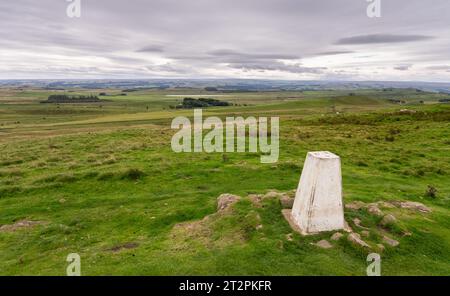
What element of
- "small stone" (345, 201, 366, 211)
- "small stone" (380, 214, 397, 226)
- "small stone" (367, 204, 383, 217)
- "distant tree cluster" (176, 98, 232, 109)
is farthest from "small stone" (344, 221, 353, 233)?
"distant tree cluster" (176, 98, 232, 109)

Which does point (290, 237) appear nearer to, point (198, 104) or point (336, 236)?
point (336, 236)

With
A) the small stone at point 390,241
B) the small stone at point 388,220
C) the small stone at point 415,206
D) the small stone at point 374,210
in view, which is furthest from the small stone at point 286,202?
the small stone at point 415,206

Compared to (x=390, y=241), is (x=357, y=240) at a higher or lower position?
higher

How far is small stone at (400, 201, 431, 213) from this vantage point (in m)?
14.5

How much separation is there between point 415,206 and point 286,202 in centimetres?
602

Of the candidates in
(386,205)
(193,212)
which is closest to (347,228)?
(386,205)

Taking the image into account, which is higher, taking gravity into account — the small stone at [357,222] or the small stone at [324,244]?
the small stone at [357,222]

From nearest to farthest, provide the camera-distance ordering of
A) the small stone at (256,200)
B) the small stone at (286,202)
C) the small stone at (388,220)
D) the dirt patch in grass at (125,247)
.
A: the dirt patch in grass at (125,247)
the small stone at (388,220)
the small stone at (286,202)
the small stone at (256,200)

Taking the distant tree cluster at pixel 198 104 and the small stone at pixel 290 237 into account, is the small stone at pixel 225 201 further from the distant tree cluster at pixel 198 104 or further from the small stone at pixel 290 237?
the distant tree cluster at pixel 198 104

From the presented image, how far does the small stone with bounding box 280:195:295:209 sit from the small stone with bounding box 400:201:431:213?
16.6 ft

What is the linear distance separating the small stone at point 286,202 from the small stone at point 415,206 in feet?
16.6

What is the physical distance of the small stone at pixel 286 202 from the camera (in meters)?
13.6

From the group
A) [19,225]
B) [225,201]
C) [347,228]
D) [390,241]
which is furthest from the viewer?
[225,201]

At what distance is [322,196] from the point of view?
11.5 m
